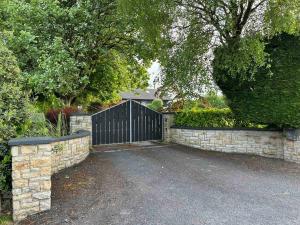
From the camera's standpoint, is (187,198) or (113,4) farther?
(113,4)

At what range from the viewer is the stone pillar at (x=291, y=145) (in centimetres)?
802

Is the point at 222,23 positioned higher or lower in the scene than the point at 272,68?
higher

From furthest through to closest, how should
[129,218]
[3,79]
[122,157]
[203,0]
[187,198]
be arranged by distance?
1. [122,157]
2. [203,0]
3. [3,79]
4. [187,198]
5. [129,218]

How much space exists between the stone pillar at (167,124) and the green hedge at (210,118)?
3.12 feet

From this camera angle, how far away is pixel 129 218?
4113 millimetres

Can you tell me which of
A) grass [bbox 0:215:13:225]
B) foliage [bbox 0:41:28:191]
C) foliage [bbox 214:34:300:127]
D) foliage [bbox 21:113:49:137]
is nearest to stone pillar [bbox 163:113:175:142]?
foliage [bbox 214:34:300:127]

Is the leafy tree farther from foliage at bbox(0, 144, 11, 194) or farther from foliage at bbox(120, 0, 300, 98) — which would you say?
foliage at bbox(0, 144, 11, 194)

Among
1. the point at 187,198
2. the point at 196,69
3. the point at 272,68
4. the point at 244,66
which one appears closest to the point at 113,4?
the point at 196,69

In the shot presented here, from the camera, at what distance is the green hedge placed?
10.1 meters

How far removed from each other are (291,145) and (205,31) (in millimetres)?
4412

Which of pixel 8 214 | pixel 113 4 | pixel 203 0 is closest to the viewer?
pixel 8 214

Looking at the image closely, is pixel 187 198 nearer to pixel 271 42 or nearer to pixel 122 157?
pixel 122 157

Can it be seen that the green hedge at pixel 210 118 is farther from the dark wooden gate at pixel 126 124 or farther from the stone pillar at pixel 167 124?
the dark wooden gate at pixel 126 124

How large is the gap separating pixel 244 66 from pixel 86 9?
18.3ft
